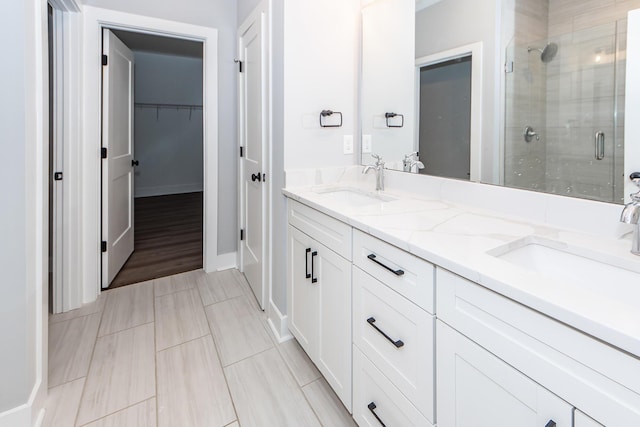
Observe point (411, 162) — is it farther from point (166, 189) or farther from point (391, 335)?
point (166, 189)

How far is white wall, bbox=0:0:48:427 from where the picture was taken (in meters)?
1.22

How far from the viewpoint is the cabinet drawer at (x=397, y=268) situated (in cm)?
92

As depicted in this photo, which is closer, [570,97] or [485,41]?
[570,97]

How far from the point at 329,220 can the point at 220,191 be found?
72.3 inches

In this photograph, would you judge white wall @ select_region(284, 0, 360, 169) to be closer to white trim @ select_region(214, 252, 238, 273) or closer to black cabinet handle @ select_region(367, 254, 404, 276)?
black cabinet handle @ select_region(367, 254, 404, 276)

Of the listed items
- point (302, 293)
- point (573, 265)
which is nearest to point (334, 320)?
point (302, 293)

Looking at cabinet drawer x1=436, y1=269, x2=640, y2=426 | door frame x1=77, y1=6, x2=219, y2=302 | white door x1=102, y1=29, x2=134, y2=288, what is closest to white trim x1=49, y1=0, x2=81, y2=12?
door frame x1=77, y1=6, x2=219, y2=302

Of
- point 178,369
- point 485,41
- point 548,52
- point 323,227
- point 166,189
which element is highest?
point 485,41

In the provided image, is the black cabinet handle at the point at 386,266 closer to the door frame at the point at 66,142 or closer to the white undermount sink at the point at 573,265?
the white undermount sink at the point at 573,265

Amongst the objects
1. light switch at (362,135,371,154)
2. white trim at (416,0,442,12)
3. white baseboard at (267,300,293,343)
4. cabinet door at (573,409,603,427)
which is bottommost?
white baseboard at (267,300,293,343)

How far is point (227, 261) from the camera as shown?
10.1 ft

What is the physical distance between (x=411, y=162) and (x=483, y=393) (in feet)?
4.08

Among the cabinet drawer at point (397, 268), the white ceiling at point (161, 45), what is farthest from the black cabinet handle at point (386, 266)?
the white ceiling at point (161, 45)

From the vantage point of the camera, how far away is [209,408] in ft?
4.82
